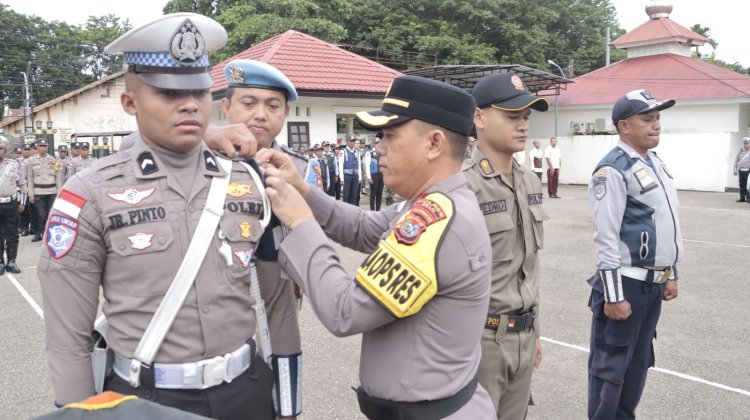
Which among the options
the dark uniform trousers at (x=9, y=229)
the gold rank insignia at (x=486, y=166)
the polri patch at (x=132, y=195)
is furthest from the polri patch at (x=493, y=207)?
the dark uniform trousers at (x=9, y=229)

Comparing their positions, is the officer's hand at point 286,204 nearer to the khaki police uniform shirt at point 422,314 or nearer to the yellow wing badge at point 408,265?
the khaki police uniform shirt at point 422,314

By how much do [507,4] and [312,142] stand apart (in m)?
19.5

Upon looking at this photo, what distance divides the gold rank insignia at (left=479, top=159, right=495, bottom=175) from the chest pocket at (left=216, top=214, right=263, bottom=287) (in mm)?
1396

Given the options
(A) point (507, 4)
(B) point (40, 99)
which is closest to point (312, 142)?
(A) point (507, 4)

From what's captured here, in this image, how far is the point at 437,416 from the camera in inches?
66.8

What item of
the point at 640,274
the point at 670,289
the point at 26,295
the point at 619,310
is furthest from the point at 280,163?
the point at 26,295

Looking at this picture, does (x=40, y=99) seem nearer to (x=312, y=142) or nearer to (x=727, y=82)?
(x=312, y=142)

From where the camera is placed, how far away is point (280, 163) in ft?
6.64

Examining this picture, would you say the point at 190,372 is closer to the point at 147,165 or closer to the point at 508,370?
the point at 147,165

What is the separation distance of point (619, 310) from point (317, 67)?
52.8ft

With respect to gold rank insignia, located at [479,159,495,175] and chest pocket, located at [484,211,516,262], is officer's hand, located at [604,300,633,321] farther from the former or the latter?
gold rank insignia, located at [479,159,495,175]

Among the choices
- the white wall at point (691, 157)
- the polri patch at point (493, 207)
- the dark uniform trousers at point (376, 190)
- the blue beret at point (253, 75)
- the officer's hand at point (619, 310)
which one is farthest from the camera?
the white wall at point (691, 157)

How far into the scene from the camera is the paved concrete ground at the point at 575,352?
154 inches

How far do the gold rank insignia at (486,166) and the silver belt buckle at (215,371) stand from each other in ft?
5.36
